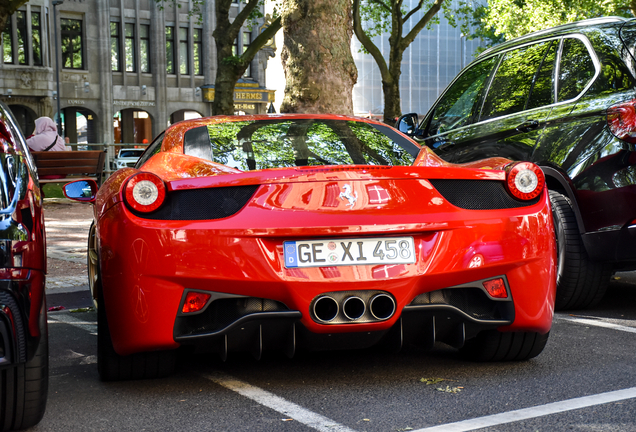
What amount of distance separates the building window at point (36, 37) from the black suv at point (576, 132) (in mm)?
37776

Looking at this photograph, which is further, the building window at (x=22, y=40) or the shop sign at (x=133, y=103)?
the shop sign at (x=133, y=103)

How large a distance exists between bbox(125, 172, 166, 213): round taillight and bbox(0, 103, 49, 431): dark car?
422 millimetres

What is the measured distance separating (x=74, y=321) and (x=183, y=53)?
4340 centimetres

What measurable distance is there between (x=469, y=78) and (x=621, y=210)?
254cm

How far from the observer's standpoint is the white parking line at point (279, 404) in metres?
3.24

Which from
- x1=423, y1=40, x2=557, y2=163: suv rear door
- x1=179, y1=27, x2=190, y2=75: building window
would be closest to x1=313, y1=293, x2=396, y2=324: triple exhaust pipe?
x1=423, y1=40, x2=557, y2=163: suv rear door

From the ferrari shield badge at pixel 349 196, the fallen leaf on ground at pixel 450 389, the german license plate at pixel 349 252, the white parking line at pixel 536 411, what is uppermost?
the ferrari shield badge at pixel 349 196

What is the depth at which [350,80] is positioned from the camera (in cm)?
1024

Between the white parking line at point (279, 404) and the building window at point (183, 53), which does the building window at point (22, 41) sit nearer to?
the building window at point (183, 53)

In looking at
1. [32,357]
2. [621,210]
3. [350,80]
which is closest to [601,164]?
[621,210]

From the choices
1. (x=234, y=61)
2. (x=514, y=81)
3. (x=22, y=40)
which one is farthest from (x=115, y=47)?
(x=514, y=81)

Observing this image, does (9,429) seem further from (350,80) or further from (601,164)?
(350,80)

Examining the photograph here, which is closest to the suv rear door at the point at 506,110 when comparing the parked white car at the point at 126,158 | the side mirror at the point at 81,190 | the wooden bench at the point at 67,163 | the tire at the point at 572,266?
the tire at the point at 572,266

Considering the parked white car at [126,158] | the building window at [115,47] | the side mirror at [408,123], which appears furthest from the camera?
the building window at [115,47]
